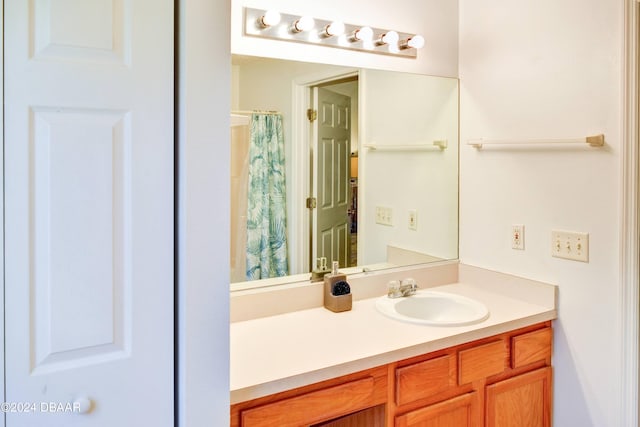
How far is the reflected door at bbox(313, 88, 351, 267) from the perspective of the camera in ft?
6.69

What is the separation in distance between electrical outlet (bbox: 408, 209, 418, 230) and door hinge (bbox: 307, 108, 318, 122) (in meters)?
0.68

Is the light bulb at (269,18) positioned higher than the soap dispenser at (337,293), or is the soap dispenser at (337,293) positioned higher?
the light bulb at (269,18)

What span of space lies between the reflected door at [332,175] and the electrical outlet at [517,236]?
0.73 meters

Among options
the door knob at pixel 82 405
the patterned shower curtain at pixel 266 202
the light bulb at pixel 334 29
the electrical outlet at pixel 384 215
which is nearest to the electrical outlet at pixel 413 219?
Answer: the electrical outlet at pixel 384 215

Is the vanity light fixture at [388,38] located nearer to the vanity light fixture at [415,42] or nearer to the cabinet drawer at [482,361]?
the vanity light fixture at [415,42]

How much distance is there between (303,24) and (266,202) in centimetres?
73

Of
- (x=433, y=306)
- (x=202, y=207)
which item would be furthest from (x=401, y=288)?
(x=202, y=207)

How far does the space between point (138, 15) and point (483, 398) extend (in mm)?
1685

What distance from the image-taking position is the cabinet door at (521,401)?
1775mm

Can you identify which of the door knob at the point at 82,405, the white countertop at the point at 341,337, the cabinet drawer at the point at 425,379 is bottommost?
the cabinet drawer at the point at 425,379


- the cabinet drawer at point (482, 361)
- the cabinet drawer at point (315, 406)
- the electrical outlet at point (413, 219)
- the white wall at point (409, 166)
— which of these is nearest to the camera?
the cabinet drawer at point (315, 406)

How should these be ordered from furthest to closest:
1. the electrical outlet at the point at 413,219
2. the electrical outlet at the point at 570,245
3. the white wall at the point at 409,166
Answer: the electrical outlet at the point at 413,219 < the white wall at the point at 409,166 < the electrical outlet at the point at 570,245

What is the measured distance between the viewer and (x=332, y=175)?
2072mm

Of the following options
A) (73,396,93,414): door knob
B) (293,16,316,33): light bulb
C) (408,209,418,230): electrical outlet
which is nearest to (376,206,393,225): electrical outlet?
(408,209,418,230): electrical outlet
